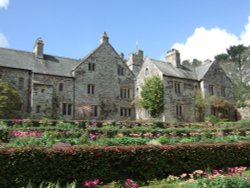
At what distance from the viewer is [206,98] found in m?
37.8

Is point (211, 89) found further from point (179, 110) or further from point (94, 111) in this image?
point (94, 111)

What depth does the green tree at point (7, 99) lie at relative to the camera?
2744 centimetres

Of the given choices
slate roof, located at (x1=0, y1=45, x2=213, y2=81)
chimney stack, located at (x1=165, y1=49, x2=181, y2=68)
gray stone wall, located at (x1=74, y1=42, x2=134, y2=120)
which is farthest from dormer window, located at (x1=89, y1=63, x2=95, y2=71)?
chimney stack, located at (x1=165, y1=49, x2=181, y2=68)

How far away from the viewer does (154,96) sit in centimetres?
3488

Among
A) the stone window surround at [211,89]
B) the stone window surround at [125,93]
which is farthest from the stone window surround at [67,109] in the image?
the stone window surround at [211,89]

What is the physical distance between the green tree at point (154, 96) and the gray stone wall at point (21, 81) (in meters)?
13.6

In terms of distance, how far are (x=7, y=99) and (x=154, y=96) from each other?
16.3 metres

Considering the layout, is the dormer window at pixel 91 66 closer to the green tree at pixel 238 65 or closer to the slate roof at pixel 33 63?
the slate roof at pixel 33 63

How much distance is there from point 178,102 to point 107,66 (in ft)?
32.6

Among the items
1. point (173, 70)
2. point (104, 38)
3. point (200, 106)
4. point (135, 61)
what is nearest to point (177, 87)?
point (173, 70)

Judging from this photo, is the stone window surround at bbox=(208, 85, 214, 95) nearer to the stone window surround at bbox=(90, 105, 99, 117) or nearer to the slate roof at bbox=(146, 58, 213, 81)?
the slate roof at bbox=(146, 58, 213, 81)

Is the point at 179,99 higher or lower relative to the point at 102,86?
lower

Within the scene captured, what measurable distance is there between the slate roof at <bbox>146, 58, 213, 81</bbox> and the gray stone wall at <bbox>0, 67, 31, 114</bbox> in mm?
15403

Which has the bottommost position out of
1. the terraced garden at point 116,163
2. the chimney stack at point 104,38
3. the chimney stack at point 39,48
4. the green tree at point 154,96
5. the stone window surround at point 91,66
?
the terraced garden at point 116,163
